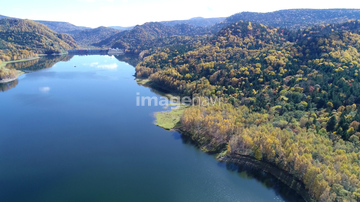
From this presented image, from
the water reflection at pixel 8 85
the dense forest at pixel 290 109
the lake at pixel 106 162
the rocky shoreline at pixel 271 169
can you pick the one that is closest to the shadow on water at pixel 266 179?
the lake at pixel 106 162

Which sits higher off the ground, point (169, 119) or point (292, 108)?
point (292, 108)

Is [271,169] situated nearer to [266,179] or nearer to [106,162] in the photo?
[266,179]

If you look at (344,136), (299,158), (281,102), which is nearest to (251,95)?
(281,102)

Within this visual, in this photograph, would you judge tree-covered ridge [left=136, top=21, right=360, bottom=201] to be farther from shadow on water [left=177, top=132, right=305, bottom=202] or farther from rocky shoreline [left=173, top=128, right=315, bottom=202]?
shadow on water [left=177, top=132, right=305, bottom=202]

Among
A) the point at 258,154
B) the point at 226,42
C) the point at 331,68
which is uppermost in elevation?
the point at 226,42

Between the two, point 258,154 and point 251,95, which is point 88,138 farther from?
point 251,95

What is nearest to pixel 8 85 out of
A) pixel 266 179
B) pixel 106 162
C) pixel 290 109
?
pixel 106 162

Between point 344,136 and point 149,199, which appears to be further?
point 344,136
